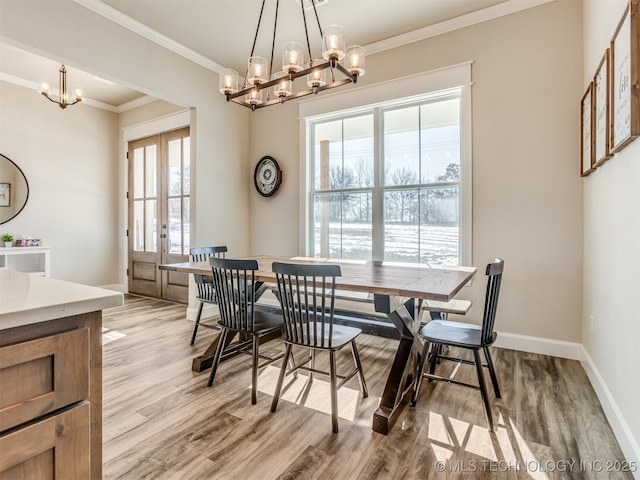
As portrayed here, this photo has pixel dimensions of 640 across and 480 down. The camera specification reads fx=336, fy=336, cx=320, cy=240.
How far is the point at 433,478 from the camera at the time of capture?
1475 mm

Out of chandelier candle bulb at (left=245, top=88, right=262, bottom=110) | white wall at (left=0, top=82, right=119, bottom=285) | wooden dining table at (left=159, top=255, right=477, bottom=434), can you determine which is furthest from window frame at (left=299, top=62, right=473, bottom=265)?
white wall at (left=0, top=82, right=119, bottom=285)

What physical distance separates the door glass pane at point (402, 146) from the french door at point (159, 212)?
277 cm

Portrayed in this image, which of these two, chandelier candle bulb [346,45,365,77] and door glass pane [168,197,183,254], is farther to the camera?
door glass pane [168,197,183,254]

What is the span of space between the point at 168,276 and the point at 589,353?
4.89 metres

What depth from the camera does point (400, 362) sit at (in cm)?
203

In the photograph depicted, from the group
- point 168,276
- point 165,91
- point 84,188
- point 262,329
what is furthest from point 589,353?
point 84,188

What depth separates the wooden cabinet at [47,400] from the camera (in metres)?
0.70

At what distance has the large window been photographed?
3.34 metres

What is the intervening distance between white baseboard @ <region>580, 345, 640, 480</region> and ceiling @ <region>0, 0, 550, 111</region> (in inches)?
118

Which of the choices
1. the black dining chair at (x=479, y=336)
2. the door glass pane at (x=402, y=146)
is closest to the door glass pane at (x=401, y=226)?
the door glass pane at (x=402, y=146)

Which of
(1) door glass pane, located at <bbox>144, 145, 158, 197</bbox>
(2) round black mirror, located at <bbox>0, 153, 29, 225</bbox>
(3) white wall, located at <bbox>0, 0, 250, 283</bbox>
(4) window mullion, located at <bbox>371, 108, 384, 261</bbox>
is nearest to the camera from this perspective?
(3) white wall, located at <bbox>0, 0, 250, 283</bbox>

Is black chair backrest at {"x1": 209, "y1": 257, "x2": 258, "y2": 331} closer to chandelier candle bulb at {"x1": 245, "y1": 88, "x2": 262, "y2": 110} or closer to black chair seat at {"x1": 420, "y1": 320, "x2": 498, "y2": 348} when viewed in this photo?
black chair seat at {"x1": 420, "y1": 320, "x2": 498, "y2": 348}

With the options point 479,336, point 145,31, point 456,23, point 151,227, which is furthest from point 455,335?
point 151,227

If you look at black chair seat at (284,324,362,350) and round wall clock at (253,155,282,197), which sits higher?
round wall clock at (253,155,282,197)
